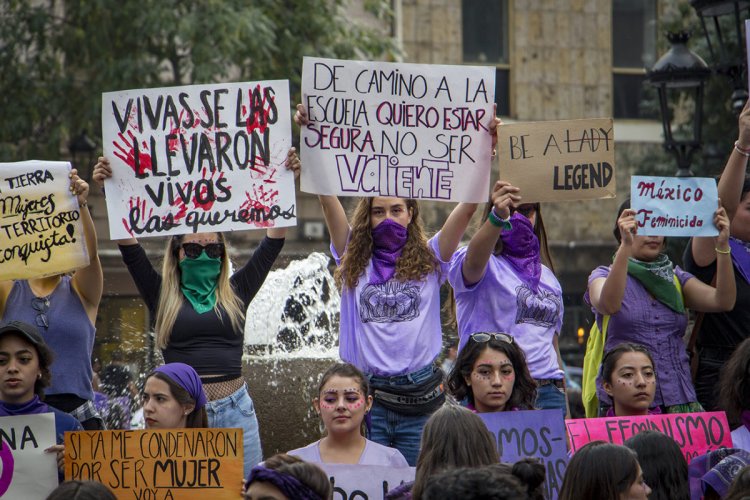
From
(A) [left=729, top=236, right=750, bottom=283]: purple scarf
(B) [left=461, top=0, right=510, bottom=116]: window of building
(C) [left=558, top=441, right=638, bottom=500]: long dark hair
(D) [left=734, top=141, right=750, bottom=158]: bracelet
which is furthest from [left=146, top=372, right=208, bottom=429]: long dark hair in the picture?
(B) [left=461, top=0, right=510, bottom=116]: window of building

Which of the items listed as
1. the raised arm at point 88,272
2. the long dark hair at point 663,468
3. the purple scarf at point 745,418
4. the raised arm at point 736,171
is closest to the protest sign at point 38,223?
the raised arm at point 88,272

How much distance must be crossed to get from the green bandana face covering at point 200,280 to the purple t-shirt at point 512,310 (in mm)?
1126

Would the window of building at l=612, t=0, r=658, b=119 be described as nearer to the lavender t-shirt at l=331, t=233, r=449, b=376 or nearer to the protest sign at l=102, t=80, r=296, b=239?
the protest sign at l=102, t=80, r=296, b=239

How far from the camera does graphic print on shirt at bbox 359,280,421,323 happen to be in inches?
235

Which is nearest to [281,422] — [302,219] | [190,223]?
[190,223]

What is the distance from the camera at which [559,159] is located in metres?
6.39

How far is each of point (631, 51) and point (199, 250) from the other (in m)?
18.0

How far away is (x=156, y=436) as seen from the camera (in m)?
5.39

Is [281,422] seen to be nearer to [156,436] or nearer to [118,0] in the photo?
[156,436]

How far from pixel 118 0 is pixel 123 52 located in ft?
2.19

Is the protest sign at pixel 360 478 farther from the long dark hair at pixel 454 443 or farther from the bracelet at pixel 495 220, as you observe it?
the bracelet at pixel 495 220

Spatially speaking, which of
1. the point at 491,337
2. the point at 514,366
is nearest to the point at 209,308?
the point at 491,337

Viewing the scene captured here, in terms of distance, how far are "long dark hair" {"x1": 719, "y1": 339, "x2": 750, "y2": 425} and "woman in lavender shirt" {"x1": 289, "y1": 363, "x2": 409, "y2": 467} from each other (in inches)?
60.0

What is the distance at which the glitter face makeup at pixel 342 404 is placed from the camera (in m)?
5.60
